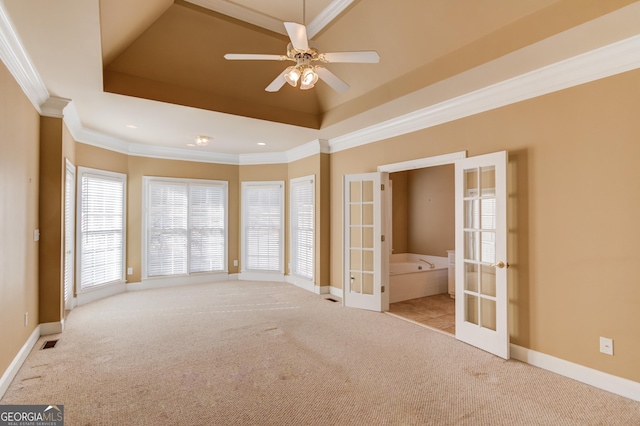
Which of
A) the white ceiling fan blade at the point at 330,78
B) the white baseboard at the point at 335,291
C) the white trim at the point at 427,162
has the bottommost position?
the white baseboard at the point at 335,291

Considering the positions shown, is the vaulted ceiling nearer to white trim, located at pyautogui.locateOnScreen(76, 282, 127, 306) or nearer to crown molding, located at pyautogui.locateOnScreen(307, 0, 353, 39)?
crown molding, located at pyautogui.locateOnScreen(307, 0, 353, 39)

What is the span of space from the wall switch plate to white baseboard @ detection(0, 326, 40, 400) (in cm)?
480

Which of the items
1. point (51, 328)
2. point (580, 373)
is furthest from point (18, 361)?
point (580, 373)

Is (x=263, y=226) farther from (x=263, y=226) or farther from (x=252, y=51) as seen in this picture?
(x=252, y=51)

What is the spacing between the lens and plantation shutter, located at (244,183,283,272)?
6.71 m

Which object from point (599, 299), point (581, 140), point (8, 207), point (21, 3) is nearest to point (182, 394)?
point (8, 207)

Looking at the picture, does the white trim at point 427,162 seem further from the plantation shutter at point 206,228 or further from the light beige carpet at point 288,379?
the plantation shutter at point 206,228

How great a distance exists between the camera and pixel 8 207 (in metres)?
2.63

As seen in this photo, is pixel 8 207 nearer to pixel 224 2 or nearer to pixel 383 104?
pixel 224 2

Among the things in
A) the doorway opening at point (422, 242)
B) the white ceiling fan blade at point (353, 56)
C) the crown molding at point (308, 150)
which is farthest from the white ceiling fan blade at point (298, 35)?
the crown molding at point (308, 150)

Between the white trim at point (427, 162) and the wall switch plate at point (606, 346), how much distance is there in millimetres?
2097


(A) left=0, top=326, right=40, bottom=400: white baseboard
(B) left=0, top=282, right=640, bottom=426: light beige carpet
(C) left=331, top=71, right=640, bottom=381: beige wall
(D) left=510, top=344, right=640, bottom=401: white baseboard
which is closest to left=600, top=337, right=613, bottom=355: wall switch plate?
(C) left=331, top=71, right=640, bottom=381: beige wall

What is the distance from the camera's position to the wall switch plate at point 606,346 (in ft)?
8.33

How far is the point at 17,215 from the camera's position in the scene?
2869 mm
